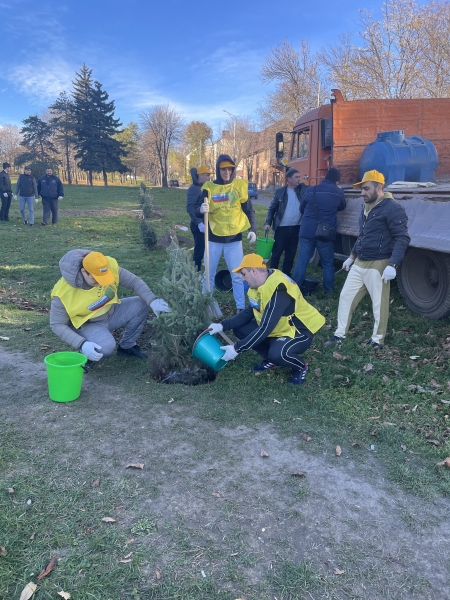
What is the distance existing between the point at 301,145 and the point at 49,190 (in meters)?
8.19

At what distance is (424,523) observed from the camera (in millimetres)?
2555

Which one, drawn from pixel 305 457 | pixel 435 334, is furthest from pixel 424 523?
pixel 435 334

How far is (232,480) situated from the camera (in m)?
2.89

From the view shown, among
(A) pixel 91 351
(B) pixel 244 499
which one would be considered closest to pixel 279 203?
(A) pixel 91 351

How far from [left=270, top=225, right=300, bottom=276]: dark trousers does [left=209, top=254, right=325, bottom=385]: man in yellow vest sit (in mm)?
3193

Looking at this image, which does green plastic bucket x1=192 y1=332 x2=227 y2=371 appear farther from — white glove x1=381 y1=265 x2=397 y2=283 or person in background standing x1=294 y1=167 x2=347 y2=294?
person in background standing x1=294 y1=167 x2=347 y2=294

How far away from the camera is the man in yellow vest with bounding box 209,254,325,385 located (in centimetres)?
391

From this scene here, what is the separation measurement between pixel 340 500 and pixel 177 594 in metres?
1.15

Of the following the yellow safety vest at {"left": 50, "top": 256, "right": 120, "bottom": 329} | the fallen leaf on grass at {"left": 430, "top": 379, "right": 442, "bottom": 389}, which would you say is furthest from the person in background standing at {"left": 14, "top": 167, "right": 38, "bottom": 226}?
the fallen leaf on grass at {"left": 430, "top": 379, "right": 442, "bottom": 389}

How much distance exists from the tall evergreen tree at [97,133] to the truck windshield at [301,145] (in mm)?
41839

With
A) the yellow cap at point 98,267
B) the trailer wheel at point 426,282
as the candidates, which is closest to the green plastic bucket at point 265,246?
the trailer wheel at point 426,282

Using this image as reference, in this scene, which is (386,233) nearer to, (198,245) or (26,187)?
(198,245)

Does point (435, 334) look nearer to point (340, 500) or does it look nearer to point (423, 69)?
point (340, 500)

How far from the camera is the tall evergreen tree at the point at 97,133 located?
47.1m
